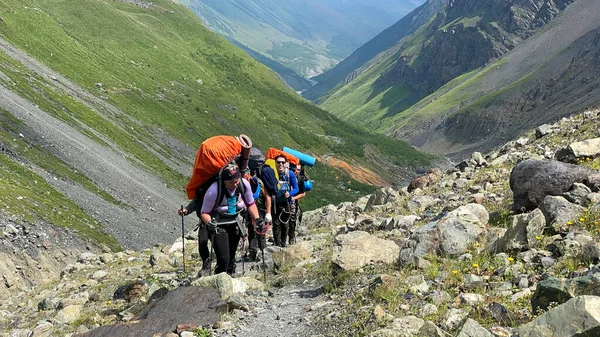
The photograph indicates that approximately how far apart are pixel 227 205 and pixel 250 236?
5.41 metres

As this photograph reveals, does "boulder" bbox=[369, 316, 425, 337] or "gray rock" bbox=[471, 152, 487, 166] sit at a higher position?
"gray rock" bbox=[471, 152, 487, 166]

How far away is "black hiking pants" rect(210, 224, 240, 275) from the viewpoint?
9102mm

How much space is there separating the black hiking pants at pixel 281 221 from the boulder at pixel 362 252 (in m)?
3.93

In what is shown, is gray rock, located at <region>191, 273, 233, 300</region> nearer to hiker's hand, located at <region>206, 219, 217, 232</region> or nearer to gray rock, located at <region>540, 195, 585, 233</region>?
hiker's hand, located at <region>206, 219, 217, 232</region>

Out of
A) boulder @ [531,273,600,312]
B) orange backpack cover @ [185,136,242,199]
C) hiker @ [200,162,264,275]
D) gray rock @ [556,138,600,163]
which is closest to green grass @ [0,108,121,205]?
hiker @ [200,162,264,275]

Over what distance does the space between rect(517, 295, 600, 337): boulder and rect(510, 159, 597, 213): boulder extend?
19.0 feet

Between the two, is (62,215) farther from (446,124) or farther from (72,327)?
(446,124)

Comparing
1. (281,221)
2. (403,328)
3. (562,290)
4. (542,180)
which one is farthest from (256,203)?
(562,290)

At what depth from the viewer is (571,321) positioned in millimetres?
4504

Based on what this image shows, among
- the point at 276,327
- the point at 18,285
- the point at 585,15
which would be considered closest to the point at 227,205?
the point at 276,327

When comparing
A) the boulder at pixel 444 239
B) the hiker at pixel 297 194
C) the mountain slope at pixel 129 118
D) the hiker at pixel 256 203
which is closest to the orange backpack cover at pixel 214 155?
the hiker at pixel 256 203

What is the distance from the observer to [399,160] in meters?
116

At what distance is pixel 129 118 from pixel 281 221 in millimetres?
52683

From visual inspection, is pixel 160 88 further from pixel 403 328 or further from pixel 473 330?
pixel 473 330
